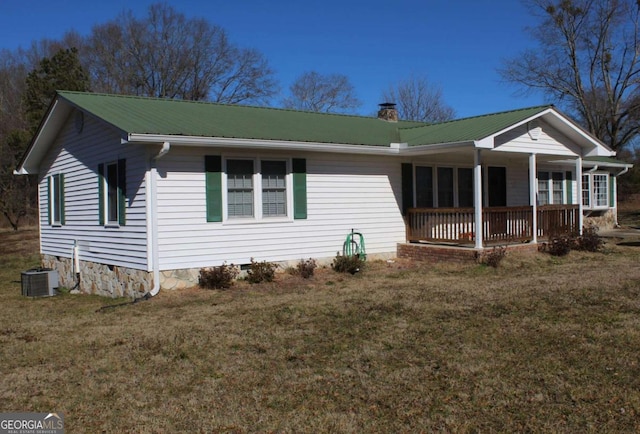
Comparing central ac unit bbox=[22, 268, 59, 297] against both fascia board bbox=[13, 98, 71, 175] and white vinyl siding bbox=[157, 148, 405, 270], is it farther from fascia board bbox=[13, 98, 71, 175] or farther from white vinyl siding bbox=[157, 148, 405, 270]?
white vinyl siding bbox=[157, 148, 405, 270]

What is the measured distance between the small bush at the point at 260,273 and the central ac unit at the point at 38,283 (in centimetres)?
474

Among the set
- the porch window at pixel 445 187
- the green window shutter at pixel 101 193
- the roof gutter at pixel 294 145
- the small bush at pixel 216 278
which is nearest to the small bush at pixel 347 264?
the roof gutter at pixel 294 145

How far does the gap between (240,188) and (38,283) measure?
5.06m

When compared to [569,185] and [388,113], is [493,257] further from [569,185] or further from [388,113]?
[569,185]

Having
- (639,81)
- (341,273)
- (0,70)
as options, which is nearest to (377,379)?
(341,273)

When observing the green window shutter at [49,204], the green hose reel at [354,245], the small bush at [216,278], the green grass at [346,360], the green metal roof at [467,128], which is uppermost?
the green metal roof at [467,128]

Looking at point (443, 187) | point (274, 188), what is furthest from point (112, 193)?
point (443, 187)

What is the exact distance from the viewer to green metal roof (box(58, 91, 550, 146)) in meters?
10.7

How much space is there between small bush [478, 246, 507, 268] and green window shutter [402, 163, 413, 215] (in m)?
2.58

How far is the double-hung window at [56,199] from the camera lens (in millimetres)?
13805

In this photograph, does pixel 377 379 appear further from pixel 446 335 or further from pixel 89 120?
pixel 89 120

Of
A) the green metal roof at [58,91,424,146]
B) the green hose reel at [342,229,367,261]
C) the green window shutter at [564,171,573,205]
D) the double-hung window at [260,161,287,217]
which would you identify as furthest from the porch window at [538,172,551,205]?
the double-hung window at [260,161,287,217]

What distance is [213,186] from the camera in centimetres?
1083

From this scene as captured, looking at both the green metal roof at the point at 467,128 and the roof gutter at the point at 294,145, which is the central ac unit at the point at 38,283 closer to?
the roof gutter at the point at 294,145
